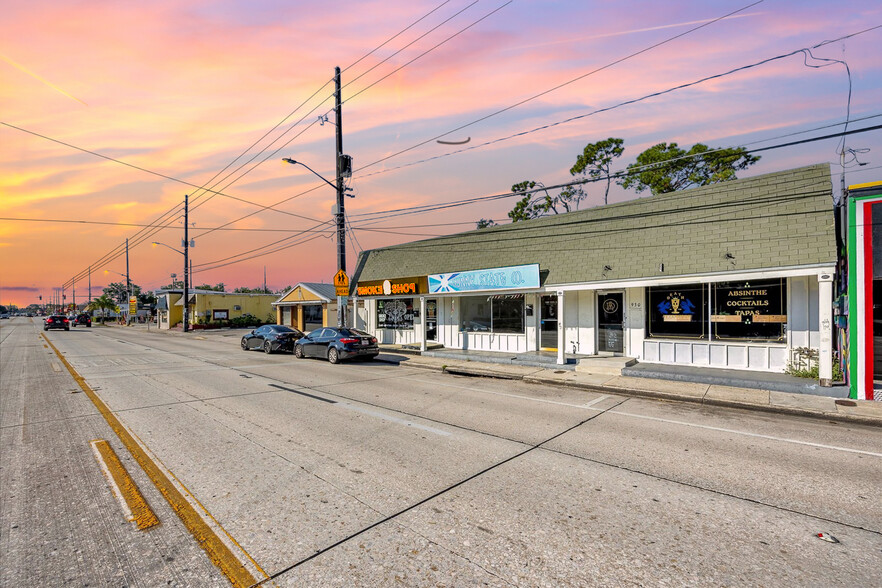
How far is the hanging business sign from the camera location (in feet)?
50.9

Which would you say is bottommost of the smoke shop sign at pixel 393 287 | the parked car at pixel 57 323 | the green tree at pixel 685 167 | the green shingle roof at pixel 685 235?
the parked car at pixel 57 323

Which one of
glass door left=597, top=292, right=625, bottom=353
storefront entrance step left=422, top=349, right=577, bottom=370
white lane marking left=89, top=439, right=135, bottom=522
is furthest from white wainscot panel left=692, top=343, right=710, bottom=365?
white lane marking left=89, top=439, right=135, bottom=522

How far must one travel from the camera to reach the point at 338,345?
1664 cm

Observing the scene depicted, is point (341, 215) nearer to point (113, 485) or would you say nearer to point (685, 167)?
point (113, 485)

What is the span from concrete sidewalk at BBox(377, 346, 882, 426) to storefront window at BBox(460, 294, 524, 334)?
276cm

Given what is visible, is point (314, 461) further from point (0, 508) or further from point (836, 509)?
point (836, 509)

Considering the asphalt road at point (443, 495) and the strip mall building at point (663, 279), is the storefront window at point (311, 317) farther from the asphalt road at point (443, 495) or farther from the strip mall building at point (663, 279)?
the asphalt road at point (443, 495)

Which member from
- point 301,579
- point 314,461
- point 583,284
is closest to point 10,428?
point 314,461

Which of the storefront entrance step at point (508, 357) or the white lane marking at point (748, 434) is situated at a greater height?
the storefront entrance step at point (508, 357)

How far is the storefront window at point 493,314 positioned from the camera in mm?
17562

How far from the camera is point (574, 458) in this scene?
19.6 feet

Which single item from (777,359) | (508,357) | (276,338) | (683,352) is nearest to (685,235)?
(683,352)

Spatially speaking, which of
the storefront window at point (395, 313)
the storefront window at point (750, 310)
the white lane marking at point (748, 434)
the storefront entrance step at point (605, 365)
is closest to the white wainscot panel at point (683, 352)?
the storefront window at point (750, 310)

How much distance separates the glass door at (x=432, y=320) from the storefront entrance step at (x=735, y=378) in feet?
31.4
